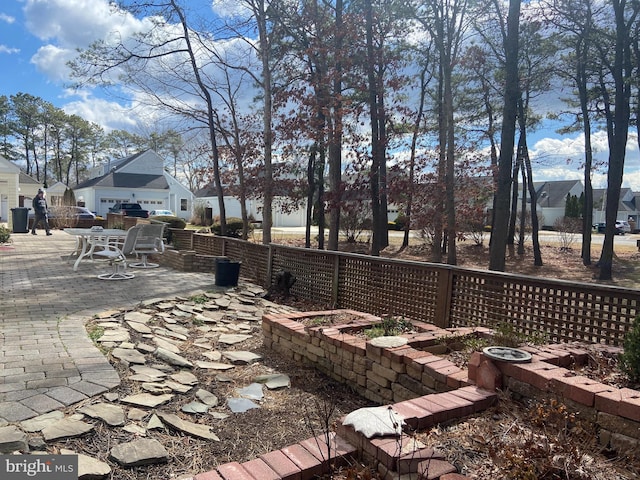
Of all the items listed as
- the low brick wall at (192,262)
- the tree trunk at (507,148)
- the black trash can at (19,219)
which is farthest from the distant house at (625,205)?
the black trash can at (19,219)

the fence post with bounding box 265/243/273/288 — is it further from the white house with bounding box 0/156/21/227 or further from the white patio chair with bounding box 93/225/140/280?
the white house with bounding box 0/156/21/227

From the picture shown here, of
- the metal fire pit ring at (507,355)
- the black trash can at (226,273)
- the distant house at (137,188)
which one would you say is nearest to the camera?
the metal fire pit ring at (507,355)

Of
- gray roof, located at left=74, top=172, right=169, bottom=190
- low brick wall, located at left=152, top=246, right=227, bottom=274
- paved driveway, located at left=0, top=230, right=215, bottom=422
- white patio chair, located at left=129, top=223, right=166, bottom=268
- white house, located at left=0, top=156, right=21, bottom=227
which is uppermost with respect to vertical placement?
gray roof, located at left=74, top=172, right=169, bottom=190

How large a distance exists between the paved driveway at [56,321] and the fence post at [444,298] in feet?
10.9

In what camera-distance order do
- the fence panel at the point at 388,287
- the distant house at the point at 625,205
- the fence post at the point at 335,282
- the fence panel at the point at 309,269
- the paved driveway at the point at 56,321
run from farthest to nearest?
the distant house at the point at 625,205 → the fence panel at the point at 309,269 → the fence post at the point at 335,282 → the fence panel at the point at 388,287 → the paved driveway at the point at 56,321

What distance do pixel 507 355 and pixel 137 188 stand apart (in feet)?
122

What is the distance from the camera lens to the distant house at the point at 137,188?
3512cm

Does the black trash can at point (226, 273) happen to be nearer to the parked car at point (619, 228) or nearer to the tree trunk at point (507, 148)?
the tree trunk at point (507, 148)

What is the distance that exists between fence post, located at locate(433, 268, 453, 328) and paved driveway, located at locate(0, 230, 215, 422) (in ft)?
10.9

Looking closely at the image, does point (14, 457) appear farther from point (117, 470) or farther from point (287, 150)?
point (287, 150)

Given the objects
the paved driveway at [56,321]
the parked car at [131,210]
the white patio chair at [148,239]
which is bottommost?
the paved driveway at [56,321]

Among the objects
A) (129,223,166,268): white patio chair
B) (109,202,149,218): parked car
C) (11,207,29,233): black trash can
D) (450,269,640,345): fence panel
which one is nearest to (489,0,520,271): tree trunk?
(450,269,640,345): fence panel

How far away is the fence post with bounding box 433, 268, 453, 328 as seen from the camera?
4.79 m

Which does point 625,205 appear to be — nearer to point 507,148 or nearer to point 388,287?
point 507,148
